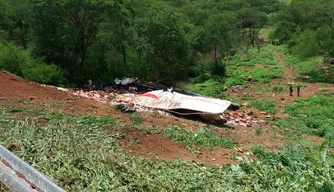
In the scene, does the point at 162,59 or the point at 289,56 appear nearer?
the point at 162,59

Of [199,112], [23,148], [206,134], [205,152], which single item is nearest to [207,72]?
[199,112]

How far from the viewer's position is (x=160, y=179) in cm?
423

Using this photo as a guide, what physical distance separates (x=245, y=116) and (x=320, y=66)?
18.4m

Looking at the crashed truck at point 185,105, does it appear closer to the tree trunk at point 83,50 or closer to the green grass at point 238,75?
the tree trunk at point 83,50

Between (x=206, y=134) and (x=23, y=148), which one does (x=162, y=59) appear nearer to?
(x=206, y=134)

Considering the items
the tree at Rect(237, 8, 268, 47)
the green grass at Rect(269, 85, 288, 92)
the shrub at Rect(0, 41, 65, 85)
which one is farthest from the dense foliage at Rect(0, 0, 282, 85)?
the tree at Rect(237, 8, 268, 47)

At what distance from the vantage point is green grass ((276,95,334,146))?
11.6m

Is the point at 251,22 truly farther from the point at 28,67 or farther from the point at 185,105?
the point at 185,105

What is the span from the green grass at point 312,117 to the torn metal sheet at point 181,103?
2605 mm

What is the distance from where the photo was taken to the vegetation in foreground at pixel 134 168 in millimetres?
4090

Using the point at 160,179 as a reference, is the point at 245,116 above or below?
below

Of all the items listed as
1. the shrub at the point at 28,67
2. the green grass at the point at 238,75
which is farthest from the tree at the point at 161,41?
the shrub at the point at 28,67

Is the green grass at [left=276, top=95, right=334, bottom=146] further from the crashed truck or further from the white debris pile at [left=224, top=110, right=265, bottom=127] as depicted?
the crashed truck

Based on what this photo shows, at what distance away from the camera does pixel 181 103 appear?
1230cm
